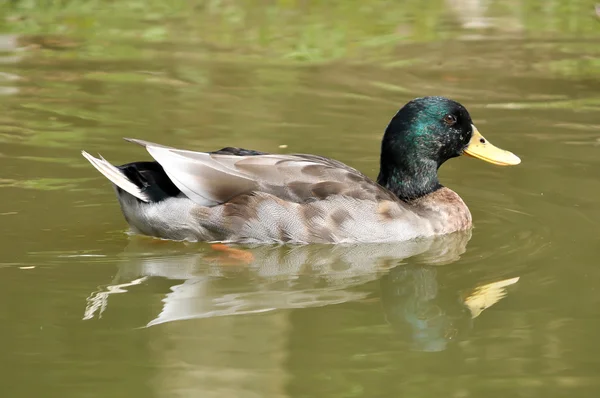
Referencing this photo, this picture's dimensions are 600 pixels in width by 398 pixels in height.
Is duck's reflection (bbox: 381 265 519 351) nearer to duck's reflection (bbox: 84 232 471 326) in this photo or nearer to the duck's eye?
duck's reflection (bbox: 84 232 471 326)

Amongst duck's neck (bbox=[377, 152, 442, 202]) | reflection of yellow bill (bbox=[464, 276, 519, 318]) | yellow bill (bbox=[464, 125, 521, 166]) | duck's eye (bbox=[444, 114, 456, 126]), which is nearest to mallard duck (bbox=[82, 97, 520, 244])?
duck's neck (bbox=[377, 152, 442, 202])

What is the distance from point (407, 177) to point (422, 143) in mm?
274

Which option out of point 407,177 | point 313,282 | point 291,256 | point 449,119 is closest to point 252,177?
point 291,256

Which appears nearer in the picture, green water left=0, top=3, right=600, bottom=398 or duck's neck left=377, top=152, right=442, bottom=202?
green water left=0, top=3, right=600, bottom=398

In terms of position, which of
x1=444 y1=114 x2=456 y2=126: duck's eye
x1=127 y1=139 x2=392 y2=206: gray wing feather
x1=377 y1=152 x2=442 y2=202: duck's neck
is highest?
x1=444 y1=114 x2=456 y2=126: duck's eye

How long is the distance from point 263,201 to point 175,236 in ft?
2.07

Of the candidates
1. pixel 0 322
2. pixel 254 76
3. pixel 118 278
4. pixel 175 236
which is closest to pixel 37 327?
pixel 0 322

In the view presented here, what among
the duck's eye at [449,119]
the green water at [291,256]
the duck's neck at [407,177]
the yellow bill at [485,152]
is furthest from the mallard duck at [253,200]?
the yellow bill at [485,152]

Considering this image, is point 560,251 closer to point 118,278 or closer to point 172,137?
point 118,278

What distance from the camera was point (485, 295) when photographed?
23.4 feet

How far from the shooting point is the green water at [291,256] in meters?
5.86

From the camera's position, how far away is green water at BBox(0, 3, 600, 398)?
5.86 m

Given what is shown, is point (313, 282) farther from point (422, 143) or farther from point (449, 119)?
point (449, 119)

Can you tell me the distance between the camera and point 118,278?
734 centimetres
